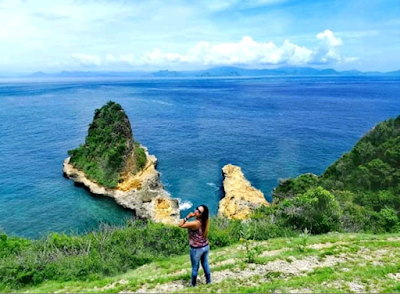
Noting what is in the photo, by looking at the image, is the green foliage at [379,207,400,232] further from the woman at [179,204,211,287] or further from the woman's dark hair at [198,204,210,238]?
the woman's dark hair at [198,204,210,238]

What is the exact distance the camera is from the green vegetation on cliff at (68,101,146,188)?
173ft

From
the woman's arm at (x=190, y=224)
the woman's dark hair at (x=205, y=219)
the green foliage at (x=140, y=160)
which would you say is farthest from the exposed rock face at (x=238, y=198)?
the woman's arm at (x=190, y=224)

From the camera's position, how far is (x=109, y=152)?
5450cm

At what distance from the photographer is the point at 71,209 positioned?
45125mm

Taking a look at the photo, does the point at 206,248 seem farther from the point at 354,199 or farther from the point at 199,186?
the point at 199,186

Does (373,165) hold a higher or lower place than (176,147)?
higher

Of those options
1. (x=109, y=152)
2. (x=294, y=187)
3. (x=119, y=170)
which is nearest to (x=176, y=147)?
(x=109, y=152)

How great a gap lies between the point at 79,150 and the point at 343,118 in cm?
9038

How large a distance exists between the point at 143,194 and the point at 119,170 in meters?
8.01

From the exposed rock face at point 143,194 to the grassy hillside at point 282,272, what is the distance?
82.6 feet

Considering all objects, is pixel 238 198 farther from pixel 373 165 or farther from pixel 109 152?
pixel 109 152

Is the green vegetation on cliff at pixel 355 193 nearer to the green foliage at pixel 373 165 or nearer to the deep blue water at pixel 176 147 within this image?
the green foliage at pixel 373 165

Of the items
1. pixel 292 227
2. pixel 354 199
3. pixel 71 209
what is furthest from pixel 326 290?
pixel 71 209

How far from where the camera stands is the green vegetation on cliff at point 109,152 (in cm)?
5259
